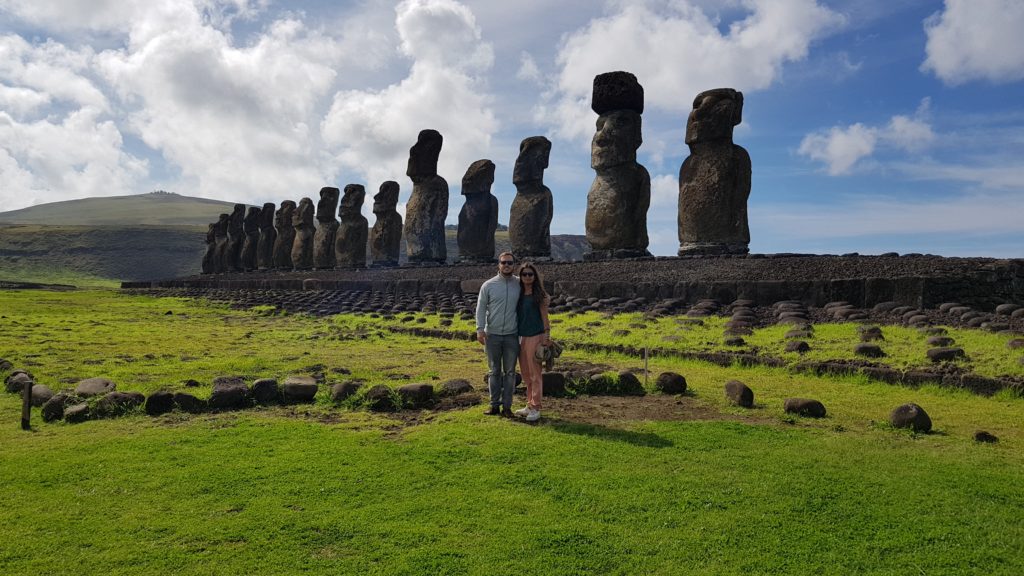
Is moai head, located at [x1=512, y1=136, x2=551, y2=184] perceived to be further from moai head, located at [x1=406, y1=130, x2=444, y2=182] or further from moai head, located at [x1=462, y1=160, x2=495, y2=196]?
moai head, located at [x1=406, y1=130, x2=444, y2=182]

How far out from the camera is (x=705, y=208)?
16.2 m

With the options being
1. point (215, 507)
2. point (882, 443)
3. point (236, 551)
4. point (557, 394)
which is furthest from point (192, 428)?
point (882, 443)

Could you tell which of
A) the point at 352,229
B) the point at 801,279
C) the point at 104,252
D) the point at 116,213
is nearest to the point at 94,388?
the point at 801,279

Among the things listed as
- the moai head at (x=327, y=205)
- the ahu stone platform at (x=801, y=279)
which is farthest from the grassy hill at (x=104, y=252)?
the ahu stone platform at (x=801, y=279)

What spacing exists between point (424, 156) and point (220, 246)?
26.8 meters

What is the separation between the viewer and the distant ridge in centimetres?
13500

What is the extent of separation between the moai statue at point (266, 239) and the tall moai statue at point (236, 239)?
3853 mm

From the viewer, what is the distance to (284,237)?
1548 inches

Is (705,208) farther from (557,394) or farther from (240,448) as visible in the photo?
(240,448)

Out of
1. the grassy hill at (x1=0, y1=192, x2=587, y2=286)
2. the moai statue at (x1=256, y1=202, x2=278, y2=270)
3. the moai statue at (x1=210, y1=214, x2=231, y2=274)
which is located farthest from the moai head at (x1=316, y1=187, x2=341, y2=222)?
the grassy hill at (x1=0, y1=192, x2=587, y2=286)

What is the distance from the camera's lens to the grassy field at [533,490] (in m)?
3.27

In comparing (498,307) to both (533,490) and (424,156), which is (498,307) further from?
(424,156)

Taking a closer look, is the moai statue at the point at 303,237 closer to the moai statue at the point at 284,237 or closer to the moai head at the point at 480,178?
the moai statue at the point at 284,237

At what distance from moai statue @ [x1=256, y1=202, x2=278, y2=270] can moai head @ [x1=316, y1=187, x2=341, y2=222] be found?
7376mm
